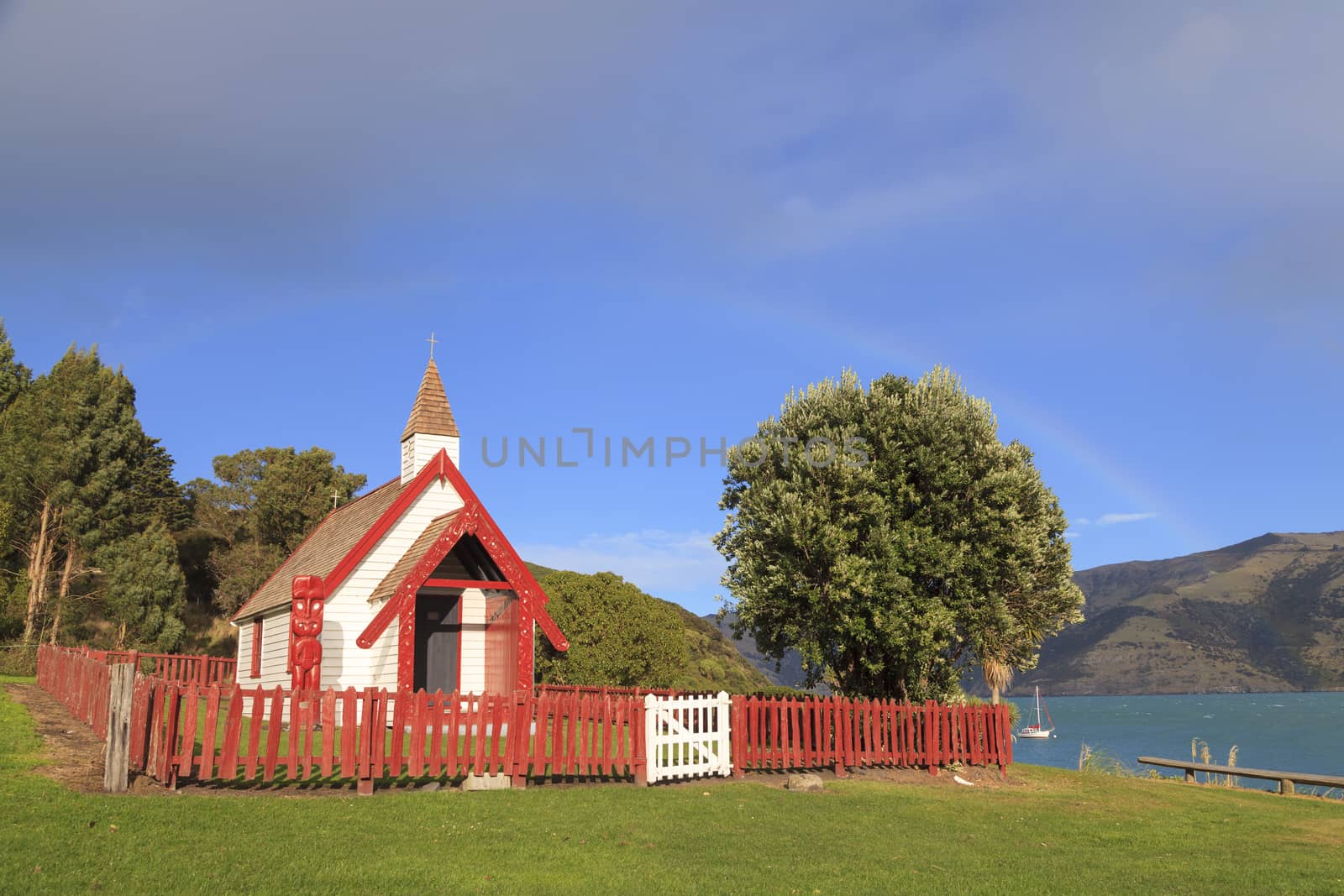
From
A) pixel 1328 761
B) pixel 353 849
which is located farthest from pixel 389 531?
pixel 1328 761

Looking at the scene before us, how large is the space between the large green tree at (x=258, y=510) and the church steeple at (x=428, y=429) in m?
31.0

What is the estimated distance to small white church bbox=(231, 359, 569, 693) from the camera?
22.5m

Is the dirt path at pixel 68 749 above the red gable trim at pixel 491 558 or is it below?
below

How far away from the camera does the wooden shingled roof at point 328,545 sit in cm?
2627

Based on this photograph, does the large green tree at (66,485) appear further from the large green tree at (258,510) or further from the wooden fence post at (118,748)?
the wooden fence post at (118,748)

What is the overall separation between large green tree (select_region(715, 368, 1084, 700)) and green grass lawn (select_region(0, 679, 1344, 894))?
22.0ft

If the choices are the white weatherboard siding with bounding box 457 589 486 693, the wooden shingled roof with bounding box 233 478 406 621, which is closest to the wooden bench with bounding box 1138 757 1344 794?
the white weatherboard siding with bounding box 457 589 486 693

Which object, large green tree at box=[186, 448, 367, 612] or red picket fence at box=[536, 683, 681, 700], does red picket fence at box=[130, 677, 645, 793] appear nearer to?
red picket fence at box=[536, 683, 681, 700]

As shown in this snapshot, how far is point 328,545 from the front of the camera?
28.9 m

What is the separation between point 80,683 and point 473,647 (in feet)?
29.1

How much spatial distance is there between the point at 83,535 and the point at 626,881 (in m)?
48.2

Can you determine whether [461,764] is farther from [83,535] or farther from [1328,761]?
[1328,761]

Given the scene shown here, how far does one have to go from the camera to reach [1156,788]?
71.1ft

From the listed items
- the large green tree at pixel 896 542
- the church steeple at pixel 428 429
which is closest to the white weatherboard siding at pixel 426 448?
the church steeple at pixel 428 429
